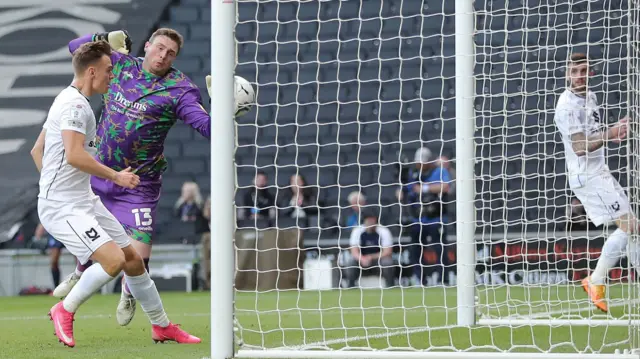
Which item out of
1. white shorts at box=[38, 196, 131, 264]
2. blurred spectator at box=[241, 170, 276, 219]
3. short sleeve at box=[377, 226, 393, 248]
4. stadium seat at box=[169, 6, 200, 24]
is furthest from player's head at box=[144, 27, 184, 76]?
stadium seat at box=[169, 6, 200, 24]

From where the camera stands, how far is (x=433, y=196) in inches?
516

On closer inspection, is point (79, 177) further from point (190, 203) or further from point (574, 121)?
point (190, 203)

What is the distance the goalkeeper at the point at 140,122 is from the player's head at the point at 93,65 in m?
0.74

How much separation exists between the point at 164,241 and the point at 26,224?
210 centimetres

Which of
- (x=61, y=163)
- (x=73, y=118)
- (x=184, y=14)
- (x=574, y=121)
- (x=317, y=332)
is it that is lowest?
(x=317, y=332)

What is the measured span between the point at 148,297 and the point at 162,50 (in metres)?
1.55

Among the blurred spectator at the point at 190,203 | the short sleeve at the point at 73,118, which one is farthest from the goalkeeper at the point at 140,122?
the blurred spectator at the point at 190,203

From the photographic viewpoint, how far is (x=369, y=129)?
16109 millimetres

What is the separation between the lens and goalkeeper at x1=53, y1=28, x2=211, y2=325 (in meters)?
6.60

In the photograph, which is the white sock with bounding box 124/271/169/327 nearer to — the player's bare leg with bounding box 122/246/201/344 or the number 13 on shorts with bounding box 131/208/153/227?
the player's bare leg with bounding box 122/246/201/344

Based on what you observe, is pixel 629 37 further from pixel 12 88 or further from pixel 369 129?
pixel 12 88

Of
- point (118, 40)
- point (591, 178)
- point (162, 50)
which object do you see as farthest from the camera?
point (591, 178)

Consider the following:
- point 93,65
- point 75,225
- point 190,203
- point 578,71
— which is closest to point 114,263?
point 75,225

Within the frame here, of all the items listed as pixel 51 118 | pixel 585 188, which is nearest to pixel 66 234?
pixel 51 118
